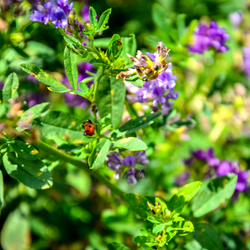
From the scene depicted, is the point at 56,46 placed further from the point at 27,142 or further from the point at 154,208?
the point at 154,208

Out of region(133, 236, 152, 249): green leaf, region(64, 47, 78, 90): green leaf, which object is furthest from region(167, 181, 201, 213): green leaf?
region(64, 47, 78, 90): green leaf

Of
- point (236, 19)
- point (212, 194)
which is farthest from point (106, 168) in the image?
point (236, 19)

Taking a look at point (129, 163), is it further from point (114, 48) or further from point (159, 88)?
point (114, 48)

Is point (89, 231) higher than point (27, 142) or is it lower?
lower

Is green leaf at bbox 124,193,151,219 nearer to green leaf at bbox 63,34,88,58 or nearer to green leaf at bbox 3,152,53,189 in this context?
green leaf at bbox 3,152,53,189

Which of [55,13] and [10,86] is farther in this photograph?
[10,86]

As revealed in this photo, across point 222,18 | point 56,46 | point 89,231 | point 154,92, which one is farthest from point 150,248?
point 222,18

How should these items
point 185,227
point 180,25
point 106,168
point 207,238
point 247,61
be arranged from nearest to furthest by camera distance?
1. point 185,227
2. point 207,238
3. point 106,168
4. point 180,25
5. point 247,61
